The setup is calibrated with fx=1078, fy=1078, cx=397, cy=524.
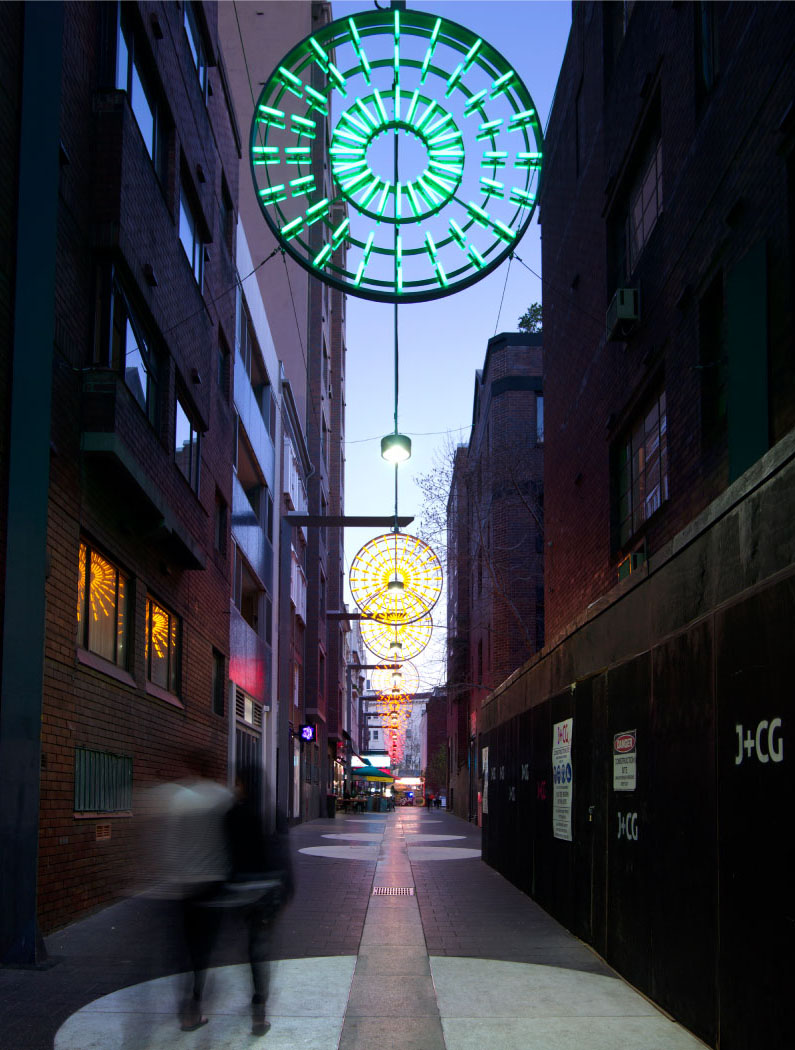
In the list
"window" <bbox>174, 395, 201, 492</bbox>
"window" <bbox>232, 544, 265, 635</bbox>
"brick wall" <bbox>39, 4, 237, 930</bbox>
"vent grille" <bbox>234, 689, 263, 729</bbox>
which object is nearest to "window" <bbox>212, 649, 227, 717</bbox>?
"vent grille" <bbox>234, 689, 263, 729</bbox>

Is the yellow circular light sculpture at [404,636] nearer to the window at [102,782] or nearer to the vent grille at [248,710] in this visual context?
the vent grille at [248,710]

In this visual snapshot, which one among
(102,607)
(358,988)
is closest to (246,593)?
(102,607)

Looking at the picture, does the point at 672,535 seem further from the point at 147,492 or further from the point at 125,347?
the point at 125,347

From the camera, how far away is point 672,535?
37.7 ft

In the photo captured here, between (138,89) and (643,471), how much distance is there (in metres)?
8.04

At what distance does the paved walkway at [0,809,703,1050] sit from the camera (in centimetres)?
606

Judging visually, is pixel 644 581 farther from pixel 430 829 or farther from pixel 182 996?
pixel 430 829

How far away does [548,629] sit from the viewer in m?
20.2

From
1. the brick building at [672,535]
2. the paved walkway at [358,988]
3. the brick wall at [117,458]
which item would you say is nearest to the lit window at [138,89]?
the brick wall at [117,458]

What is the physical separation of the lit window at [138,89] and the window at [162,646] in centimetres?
614

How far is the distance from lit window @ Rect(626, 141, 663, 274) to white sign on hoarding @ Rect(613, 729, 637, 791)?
707 cm

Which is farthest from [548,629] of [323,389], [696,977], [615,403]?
[323,389]

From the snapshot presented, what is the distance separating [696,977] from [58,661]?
6407mm

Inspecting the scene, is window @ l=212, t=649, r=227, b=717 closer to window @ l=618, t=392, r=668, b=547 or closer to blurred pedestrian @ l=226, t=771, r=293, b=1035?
window @ l=618, t=392, r=668, b=547
